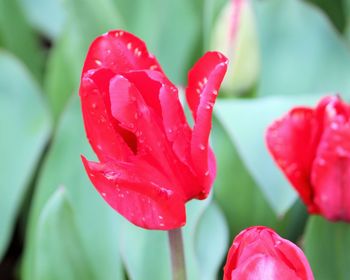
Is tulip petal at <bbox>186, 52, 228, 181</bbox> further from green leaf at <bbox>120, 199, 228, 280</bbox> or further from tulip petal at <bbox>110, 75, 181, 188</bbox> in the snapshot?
green leaf at <bbox>120, 199, 228, 280</bbox>

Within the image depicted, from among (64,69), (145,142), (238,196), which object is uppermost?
(145,142)

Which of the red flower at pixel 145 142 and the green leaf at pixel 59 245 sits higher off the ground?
the red flower at pixel 145 142

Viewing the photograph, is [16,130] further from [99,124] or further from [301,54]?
[99,124]

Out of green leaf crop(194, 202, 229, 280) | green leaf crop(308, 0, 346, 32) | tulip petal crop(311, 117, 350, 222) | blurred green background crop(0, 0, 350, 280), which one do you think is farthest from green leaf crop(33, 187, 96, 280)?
green leaf crop(308, 0, 346, 32)

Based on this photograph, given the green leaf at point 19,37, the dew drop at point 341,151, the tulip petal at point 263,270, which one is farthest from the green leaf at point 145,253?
the green leaf at point 19,37

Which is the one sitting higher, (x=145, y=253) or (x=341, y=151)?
(x=341, y=151)

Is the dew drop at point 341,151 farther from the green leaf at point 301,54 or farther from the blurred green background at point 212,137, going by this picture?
the green leaf at point 301,54

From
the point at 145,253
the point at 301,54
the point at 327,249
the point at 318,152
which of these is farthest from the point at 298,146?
the point at 301,54
